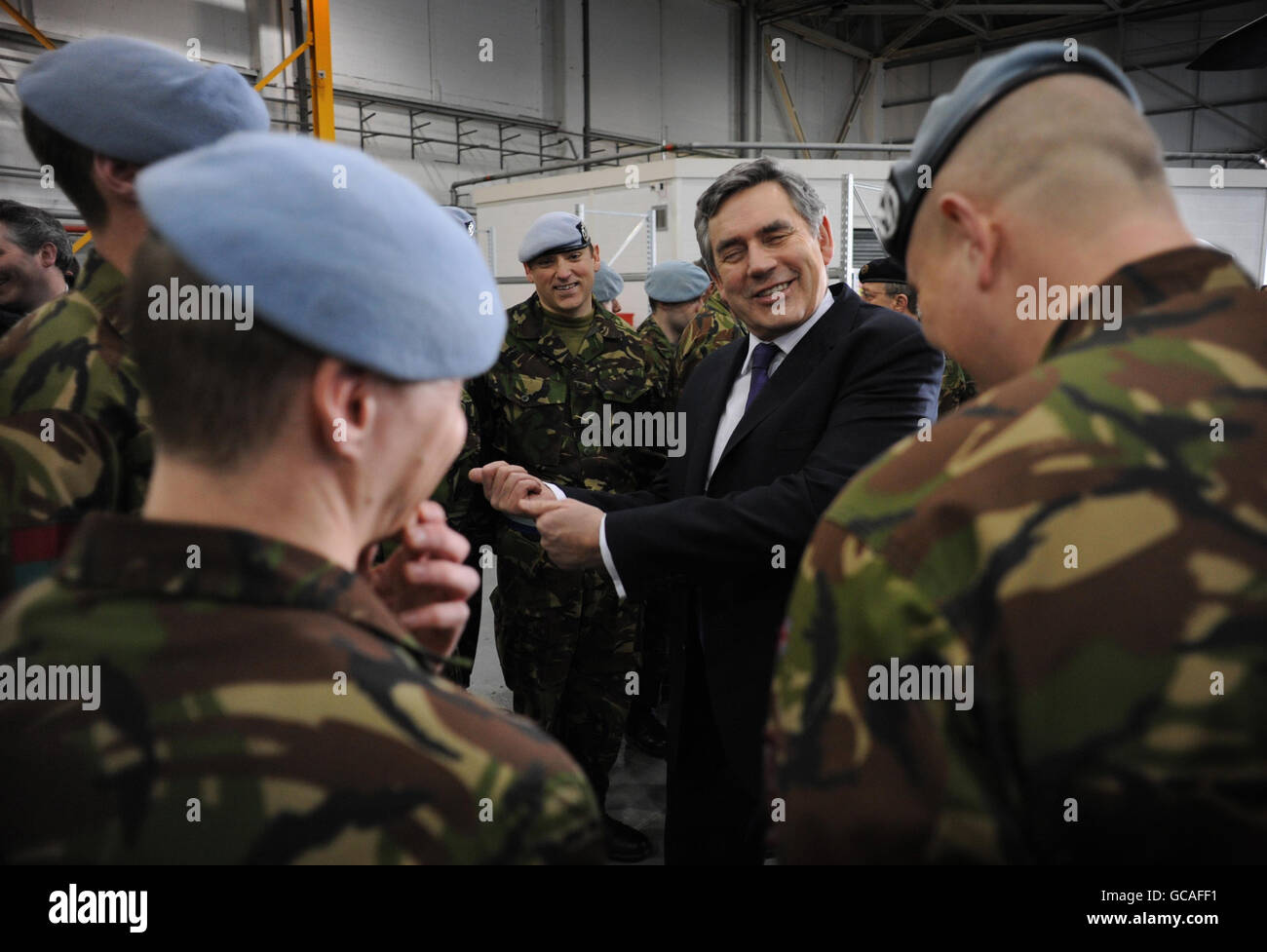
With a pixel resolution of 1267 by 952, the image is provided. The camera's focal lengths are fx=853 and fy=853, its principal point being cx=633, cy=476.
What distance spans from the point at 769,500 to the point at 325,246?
4.12 ft

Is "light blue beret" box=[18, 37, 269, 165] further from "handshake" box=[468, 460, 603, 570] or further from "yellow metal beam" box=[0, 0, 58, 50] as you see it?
"yellow metal beam" box=[0, 0, 58, 50]

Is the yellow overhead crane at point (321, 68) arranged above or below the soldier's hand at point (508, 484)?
above

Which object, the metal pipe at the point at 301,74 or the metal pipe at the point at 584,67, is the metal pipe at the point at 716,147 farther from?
the metal pipe at the point at 301,74

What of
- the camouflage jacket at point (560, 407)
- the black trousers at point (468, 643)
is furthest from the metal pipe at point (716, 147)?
the black trousers at point (468, 643)

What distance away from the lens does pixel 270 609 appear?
0.65 m

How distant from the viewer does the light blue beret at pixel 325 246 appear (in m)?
0.65

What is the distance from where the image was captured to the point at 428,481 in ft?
2.71

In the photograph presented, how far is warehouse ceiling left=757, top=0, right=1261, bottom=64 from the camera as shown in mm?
14164

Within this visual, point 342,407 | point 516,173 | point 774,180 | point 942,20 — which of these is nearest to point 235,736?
point 342,407

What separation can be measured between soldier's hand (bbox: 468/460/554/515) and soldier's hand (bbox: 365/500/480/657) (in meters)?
1.02

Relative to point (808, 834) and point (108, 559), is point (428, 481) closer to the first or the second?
point (108, 559)

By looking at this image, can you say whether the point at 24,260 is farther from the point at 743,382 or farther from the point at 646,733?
the point at 646,733

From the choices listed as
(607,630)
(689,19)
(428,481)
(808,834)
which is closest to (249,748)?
(428,481)

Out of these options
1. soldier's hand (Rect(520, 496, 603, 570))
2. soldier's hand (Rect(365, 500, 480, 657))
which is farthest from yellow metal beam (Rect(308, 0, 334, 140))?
soldier's hand (Rect(365, 500, 480, 657))
